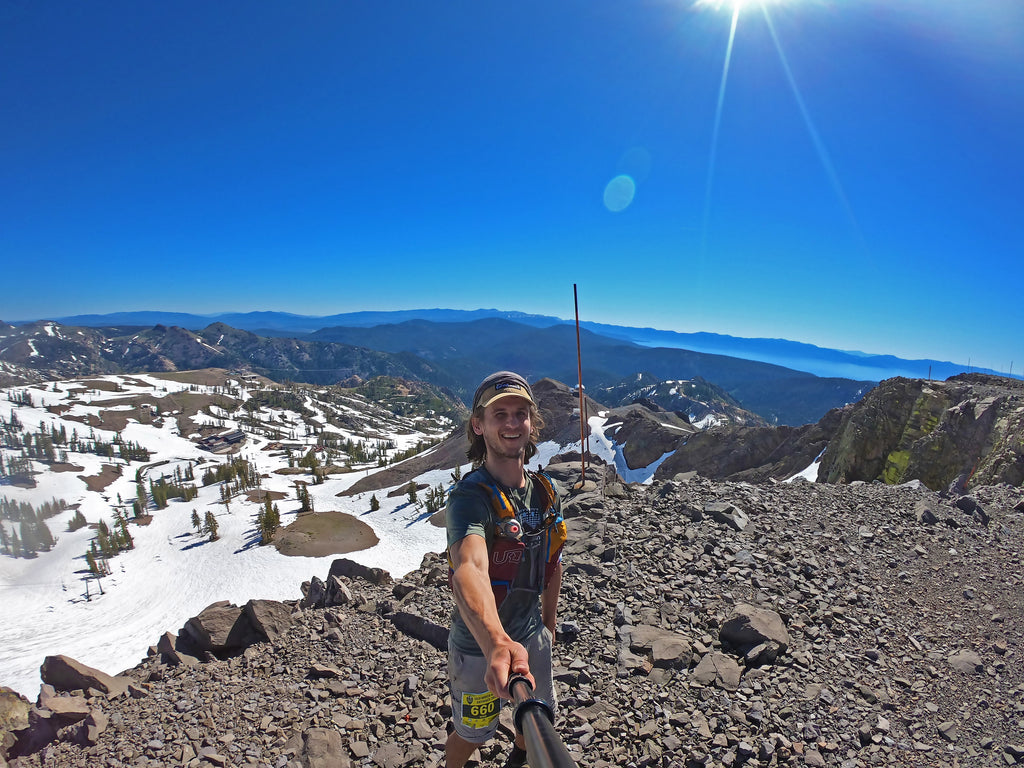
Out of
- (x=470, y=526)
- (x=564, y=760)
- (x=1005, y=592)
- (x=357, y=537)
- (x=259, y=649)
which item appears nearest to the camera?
(x=564, y=760)

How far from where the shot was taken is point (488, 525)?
3.76m

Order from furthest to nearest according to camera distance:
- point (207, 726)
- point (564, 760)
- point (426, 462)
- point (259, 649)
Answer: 1. point (426, 462)
2. point (259, 649)
3. point (207, 726)
4. point (564, 760)

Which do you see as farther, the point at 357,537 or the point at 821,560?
the point at 357,537

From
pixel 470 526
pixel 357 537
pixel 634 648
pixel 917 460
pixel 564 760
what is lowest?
pixel 357 537

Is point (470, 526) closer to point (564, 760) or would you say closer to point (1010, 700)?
point (564, 760)

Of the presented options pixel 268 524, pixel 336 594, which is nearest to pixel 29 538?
pixel 268 524

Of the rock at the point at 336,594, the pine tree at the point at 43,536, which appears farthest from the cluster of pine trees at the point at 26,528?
the rock at the point at 336,594

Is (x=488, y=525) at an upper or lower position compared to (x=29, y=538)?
upper

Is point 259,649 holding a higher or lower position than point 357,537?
higher

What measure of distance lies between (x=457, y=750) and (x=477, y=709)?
31.4 inches

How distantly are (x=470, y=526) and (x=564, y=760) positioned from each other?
5.75ft

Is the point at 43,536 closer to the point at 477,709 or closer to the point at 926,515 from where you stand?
the point at 477,709

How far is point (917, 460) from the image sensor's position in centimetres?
2936

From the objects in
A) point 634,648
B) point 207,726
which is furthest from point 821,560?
point 207,726
